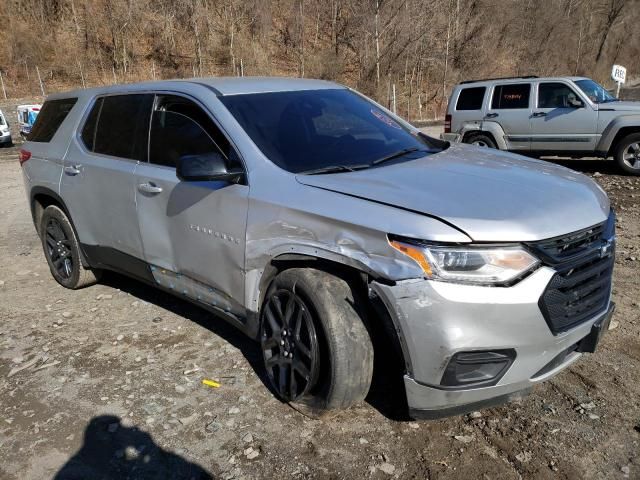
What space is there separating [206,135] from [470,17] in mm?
41063

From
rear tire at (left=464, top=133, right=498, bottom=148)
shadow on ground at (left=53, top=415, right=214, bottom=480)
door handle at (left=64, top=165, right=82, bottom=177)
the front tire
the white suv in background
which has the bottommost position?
the white suv in background

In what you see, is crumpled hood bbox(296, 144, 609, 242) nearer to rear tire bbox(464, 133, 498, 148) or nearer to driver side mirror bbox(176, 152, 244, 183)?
driver side mirror bbox(176, 152, 244, 183)

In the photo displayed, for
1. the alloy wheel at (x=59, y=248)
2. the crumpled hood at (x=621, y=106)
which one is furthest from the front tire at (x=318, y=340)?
the crumpled hood at (x=621, y=106)

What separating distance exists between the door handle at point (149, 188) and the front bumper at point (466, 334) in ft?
5.98

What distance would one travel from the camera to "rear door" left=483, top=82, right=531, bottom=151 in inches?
429

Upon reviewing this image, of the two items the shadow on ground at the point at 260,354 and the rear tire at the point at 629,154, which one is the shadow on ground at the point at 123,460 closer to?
the shadow on ground at the point at 260,354

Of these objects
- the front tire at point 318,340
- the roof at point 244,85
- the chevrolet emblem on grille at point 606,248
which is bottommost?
the front tire at point 318,340

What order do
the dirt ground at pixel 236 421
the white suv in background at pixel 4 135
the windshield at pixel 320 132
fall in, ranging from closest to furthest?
the dirt ground at pixel 236 421 → the windshield at pixel 320 132 → the white suv in background at pixel 4 135

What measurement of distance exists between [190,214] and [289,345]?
41.1 inches

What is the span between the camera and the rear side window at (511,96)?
10.9m

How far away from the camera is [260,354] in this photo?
3.74 m

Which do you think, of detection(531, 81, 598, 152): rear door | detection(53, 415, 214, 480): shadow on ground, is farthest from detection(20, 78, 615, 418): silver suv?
detection(531, 81, 598, 152): rear door

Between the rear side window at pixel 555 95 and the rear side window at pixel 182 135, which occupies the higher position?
the rear side window at pixel 182 135

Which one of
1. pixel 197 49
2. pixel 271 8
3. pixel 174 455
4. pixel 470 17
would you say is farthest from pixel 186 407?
pixel 470 17
